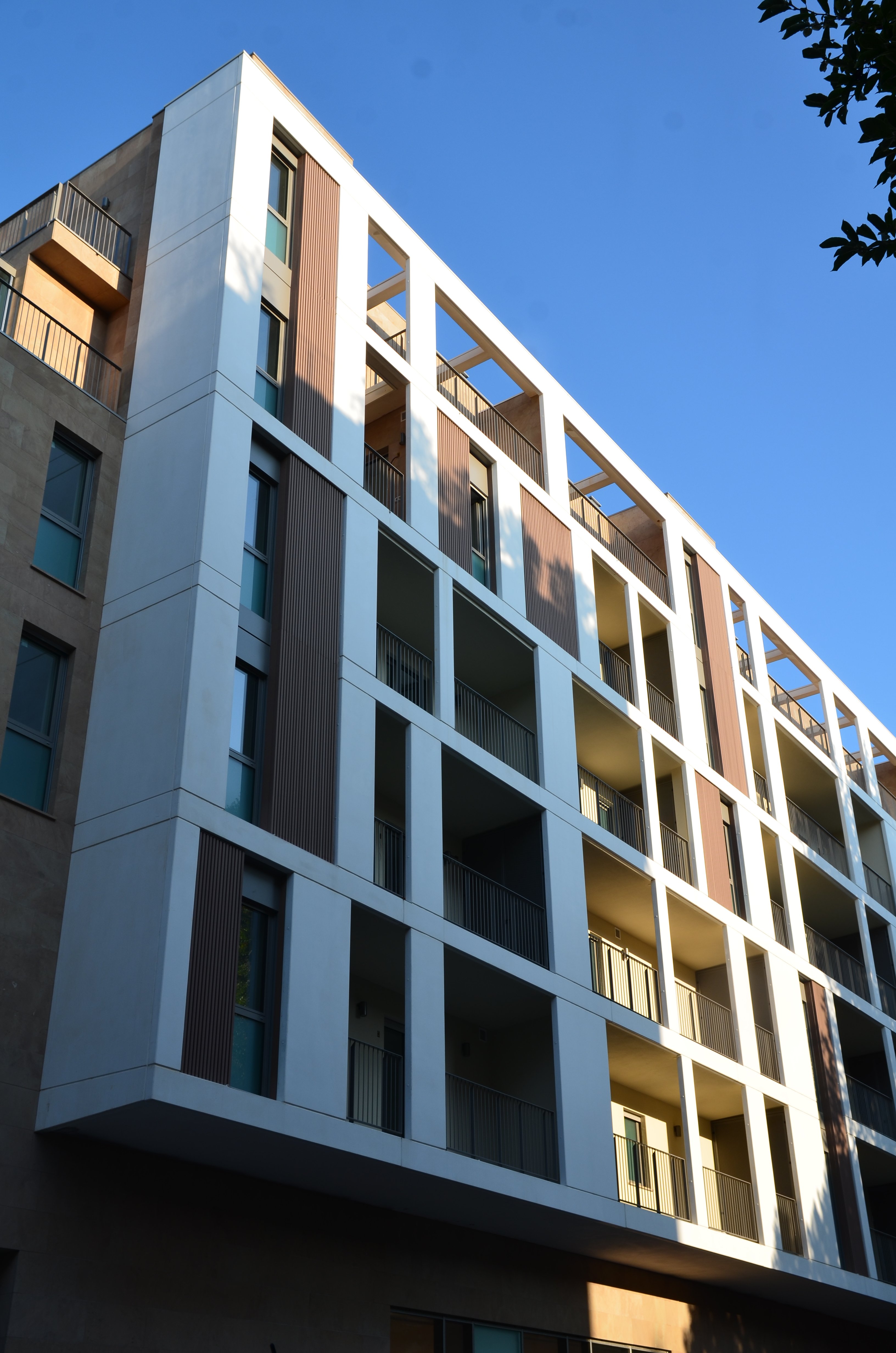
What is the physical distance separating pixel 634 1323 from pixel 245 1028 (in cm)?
1239

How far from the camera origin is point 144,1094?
14.6 meters

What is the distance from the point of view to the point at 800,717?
39656 millimetres

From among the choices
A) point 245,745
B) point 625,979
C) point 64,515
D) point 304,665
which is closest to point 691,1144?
point 625,979

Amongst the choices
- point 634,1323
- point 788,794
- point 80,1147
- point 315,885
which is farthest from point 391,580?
point 788,794

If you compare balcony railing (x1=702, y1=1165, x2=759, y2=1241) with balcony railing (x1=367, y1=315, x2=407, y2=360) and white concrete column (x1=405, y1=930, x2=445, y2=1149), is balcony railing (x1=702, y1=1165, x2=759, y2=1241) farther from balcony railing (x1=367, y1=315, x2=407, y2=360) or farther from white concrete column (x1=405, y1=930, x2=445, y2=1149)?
balcony railing (x1=367, y1=315, x2=407, y2=360)

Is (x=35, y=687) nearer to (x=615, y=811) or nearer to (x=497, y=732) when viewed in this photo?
(x=497, y=732)

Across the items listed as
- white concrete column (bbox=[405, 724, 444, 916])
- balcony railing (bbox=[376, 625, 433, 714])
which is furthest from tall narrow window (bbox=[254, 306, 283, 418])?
white concrete column (bbox=[405, 724, 444, 916])

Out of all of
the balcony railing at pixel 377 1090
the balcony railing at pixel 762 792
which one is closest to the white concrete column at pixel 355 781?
the balcony railing at pixel 377 1090

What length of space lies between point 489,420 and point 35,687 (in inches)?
514

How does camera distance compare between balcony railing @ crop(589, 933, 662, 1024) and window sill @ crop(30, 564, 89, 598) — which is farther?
balcony railing @ crop(589, 933, 662, 1024)

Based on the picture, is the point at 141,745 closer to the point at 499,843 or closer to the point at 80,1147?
the point at 80,1147

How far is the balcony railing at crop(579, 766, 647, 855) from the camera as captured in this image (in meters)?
26.9

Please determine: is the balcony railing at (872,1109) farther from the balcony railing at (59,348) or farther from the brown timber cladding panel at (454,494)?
the balcony railing at (59,348)

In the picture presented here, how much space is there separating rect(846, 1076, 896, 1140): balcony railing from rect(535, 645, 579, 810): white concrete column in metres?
12.8
